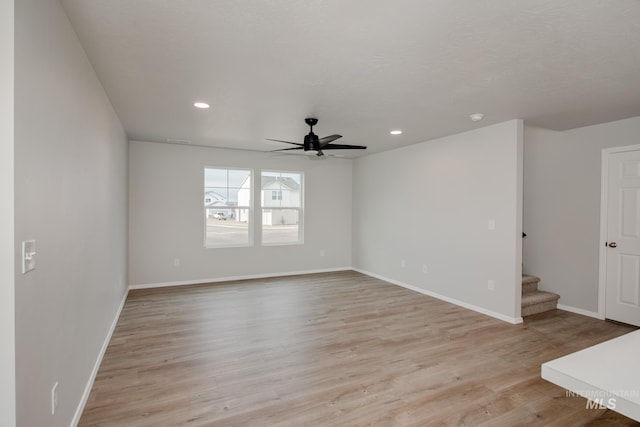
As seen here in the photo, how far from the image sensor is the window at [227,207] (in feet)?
20.0

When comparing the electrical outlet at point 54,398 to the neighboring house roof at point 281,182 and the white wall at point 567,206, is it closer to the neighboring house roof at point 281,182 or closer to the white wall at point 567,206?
the neighboring house roof at point 281,182

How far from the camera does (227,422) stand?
213 centimetres

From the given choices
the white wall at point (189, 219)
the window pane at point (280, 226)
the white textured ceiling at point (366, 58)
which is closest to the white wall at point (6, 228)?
the white textured ceiling at point (366, 58)

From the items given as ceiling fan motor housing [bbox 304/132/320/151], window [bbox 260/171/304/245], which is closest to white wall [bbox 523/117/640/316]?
ceiling fan motor housing [bbox 304/132/320/151]

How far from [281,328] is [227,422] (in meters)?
1.67

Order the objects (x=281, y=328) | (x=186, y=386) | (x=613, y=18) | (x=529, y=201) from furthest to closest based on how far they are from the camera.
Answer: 1. (x=529, y=201)
2. (x=281, y=328)
3. (x=186, y=386)
4. (x=613, y=18)

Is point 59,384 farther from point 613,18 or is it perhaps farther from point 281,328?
point 613,18

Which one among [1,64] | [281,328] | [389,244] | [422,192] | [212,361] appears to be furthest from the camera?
[389,244]

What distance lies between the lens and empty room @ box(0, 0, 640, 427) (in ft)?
5.25

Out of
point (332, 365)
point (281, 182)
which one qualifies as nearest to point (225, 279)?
point (281, 182)

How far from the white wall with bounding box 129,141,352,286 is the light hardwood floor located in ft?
3.34

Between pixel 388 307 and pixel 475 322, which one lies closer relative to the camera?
pixel 475 322

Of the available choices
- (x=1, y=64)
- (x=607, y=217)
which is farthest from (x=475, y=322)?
(x=1, y=64)

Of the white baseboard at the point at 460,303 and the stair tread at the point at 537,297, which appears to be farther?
the stair tread at the point at 537,297
